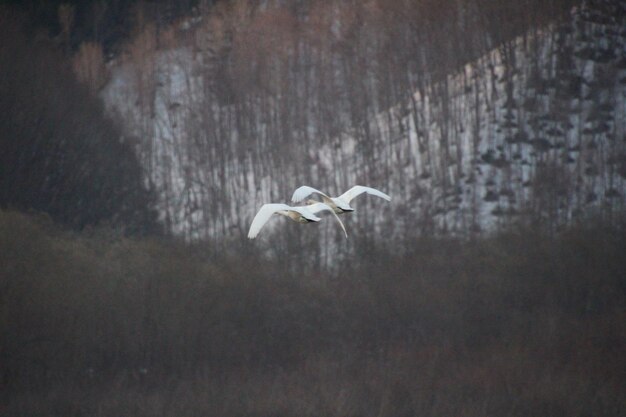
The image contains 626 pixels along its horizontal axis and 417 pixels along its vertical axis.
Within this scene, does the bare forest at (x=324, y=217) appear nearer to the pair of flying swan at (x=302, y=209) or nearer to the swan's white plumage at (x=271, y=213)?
the pair of flying swan at (x=302, y=209)

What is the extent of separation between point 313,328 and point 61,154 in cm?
840

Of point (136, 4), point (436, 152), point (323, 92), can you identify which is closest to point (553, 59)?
point (436, 152)

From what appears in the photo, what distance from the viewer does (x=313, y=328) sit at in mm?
23516

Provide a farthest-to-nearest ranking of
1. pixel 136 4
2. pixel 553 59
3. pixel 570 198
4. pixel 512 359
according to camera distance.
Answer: pixel 136 4, pixel 553 59, pixel 570 198, pixel 512 359

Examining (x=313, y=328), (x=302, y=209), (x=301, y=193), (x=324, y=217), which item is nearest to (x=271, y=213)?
(x=302, y=209)

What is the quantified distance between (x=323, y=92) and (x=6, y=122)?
793 cm

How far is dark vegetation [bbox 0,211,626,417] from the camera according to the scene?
2138 centimetres

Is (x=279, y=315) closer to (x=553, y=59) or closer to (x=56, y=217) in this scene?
(x=56, y=217)

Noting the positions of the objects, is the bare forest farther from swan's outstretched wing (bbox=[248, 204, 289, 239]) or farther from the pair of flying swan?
swan's outstretched wing (bbox=[248, 204, 289, 239])

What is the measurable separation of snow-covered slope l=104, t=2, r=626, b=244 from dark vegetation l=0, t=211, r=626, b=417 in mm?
1466

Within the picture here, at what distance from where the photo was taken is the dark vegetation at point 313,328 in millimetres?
21375

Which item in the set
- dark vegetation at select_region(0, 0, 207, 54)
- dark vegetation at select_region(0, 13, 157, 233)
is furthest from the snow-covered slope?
dark vegetation at select_region(0, 0, 207, 54)

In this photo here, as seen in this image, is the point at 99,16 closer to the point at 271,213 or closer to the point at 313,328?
the point at 313,328

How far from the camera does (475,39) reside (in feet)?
93.9
